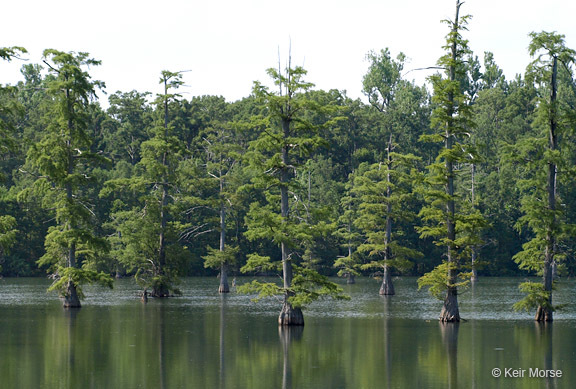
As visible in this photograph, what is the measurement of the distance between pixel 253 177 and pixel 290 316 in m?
8.08

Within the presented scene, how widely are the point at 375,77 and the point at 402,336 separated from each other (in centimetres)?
13604

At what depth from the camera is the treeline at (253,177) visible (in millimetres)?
46188

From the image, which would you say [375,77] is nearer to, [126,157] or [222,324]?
[126,157]

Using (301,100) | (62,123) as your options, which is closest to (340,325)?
(301,100)

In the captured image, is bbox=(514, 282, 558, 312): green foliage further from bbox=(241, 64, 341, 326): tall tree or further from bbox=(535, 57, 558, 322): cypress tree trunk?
bbox=(241, 64, 341, 326): tall tree

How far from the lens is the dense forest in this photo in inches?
1780

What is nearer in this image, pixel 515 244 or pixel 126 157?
pixel 515 244

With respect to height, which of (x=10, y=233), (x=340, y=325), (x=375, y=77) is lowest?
(x=340, y=325)

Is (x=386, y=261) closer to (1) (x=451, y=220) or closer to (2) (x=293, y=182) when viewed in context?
(2) (x=293, y=182)

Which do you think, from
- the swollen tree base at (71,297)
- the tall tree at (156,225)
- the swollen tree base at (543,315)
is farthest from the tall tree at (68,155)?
the swollen tree base at (543,315)

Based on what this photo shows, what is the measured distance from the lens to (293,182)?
66375mm

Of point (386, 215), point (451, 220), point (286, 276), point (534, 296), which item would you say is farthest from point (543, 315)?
point (386, 215)

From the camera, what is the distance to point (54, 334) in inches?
1594

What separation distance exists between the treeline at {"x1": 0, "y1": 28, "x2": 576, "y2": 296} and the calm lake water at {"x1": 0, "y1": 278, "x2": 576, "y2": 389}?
417cm
